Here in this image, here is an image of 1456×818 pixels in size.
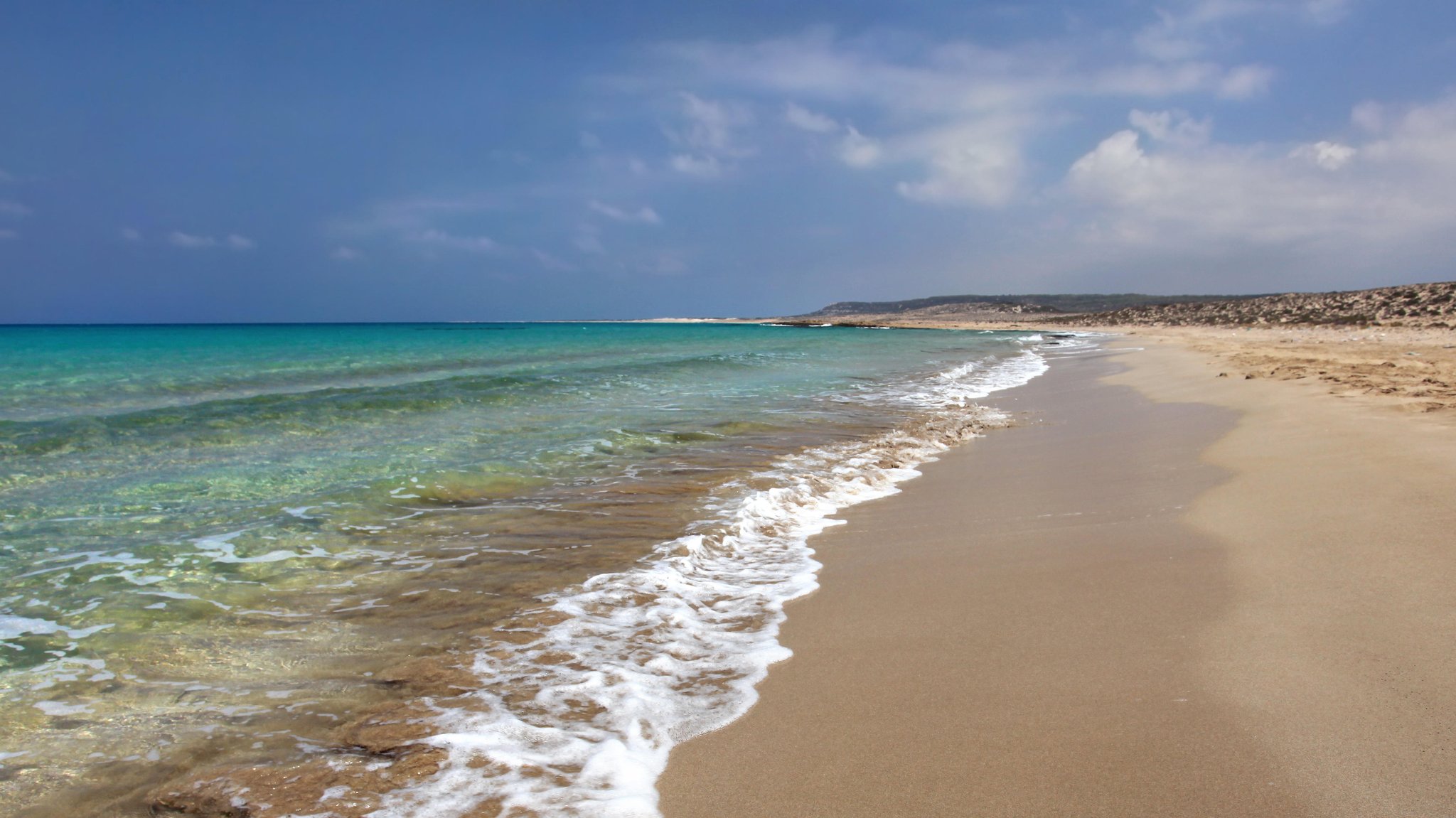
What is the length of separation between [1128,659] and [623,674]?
2.02 meters

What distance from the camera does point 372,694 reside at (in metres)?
3.02

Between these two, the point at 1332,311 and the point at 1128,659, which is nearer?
the point at 1128,659

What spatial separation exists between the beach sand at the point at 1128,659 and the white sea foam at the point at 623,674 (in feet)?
0.50

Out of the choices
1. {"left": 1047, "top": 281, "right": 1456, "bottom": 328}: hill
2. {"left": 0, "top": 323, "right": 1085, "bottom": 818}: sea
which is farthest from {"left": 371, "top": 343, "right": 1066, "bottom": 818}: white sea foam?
{"left": 1047, "top": 281, "right": 1456, "bottom": 328}: hill

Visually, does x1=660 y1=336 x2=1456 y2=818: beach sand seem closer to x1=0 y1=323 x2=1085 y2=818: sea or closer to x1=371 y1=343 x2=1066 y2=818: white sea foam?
x1=371 y1=343 x2=1066 y2=818: white sea foam

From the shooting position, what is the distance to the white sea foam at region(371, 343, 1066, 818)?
235cm

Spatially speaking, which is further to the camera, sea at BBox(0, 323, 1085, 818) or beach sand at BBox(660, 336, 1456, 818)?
sea at BBox(0, 323, 1085, 818)

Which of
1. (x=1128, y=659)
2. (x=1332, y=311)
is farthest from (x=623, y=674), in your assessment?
(x=1332, y=311)

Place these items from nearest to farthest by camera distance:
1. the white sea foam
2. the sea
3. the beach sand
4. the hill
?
the beach sand → the white sea foam → the sea → the hill

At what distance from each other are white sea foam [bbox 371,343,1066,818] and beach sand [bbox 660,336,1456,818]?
15 centimetres

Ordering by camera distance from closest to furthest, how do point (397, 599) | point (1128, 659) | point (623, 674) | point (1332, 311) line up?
point (1128, 659) → point (623, 674) → point (397, 599) → point (1332, 311)

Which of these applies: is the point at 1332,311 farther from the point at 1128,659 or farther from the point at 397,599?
the point at 397,599

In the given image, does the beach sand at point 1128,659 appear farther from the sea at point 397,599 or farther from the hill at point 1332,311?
the hill at point 1332,311

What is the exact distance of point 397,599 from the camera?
13.5ft
